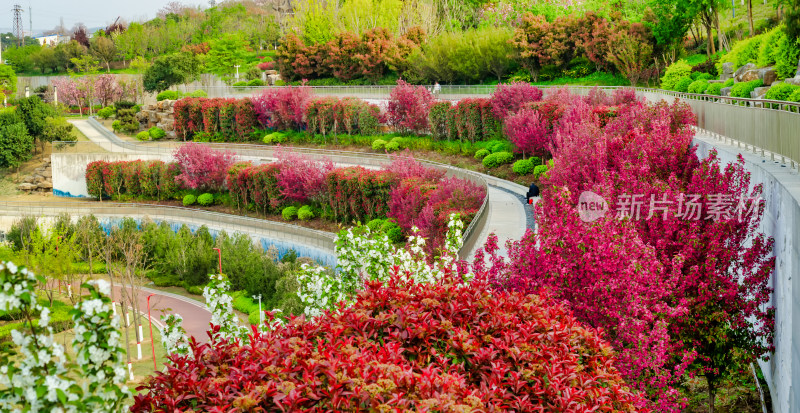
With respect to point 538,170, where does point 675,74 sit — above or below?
Result: above

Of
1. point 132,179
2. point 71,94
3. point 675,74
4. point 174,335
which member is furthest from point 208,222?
point 71,94

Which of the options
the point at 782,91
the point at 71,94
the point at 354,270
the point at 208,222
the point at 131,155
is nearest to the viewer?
the point at 354,270

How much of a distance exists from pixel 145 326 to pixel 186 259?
15.1ft

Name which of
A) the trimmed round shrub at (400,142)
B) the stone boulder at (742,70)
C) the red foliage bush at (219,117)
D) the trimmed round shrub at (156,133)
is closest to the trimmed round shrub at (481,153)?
the trimmed round shrub at (400,142)

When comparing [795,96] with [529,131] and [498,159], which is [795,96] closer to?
[529,131]

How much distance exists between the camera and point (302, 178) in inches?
1409

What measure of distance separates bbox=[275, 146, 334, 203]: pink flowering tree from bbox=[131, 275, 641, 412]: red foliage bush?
26987 mm

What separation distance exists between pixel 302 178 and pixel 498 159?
9420 mm

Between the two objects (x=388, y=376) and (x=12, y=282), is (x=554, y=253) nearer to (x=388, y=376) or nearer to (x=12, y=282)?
(x=388, y=376)

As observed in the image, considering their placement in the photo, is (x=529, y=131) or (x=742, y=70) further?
(x=529, y=131)

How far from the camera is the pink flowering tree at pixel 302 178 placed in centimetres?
3525

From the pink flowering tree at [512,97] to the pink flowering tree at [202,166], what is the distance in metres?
15.4

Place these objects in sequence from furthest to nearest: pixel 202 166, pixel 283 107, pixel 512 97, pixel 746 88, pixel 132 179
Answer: pixel 283 107, pixel 132 179, pixel 202 166, pixel 512 97, pixel 746 88

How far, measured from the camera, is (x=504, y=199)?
28500 millimetres
